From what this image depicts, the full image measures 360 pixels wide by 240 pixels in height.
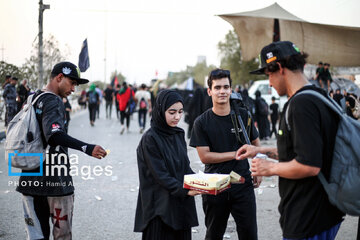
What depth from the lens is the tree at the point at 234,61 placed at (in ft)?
200

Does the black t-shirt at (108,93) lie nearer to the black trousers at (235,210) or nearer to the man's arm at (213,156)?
the man's arm at (213,156)

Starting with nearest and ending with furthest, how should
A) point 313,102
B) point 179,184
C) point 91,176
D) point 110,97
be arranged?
point 313,102 < point 179,184 < point 91,176 < point 110,97

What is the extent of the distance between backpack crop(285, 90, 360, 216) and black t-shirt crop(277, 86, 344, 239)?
45mm

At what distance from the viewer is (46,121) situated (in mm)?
3254

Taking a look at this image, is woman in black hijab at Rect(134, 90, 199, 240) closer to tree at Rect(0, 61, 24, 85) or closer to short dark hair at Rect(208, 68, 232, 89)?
short dark hair at Rect(208, 68, 232, 89)

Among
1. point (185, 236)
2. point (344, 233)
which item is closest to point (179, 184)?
point (185, 236)

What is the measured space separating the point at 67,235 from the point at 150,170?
1017 millimetres

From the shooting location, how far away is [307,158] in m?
2.26

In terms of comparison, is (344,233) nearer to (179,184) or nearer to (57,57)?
(179,184)

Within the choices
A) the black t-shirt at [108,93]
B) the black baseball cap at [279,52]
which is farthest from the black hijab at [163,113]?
the black t-shirt at [108,93]

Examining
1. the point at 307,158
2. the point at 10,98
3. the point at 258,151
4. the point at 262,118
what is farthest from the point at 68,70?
the point at 10,98

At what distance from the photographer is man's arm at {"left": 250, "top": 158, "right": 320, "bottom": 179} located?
2279mm

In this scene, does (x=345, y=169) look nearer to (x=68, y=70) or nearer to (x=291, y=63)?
(x=291, y=63)

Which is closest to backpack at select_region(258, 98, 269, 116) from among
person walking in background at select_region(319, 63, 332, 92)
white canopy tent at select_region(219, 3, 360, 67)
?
white canopy tent at select_region(219, 3, 360, 67)
